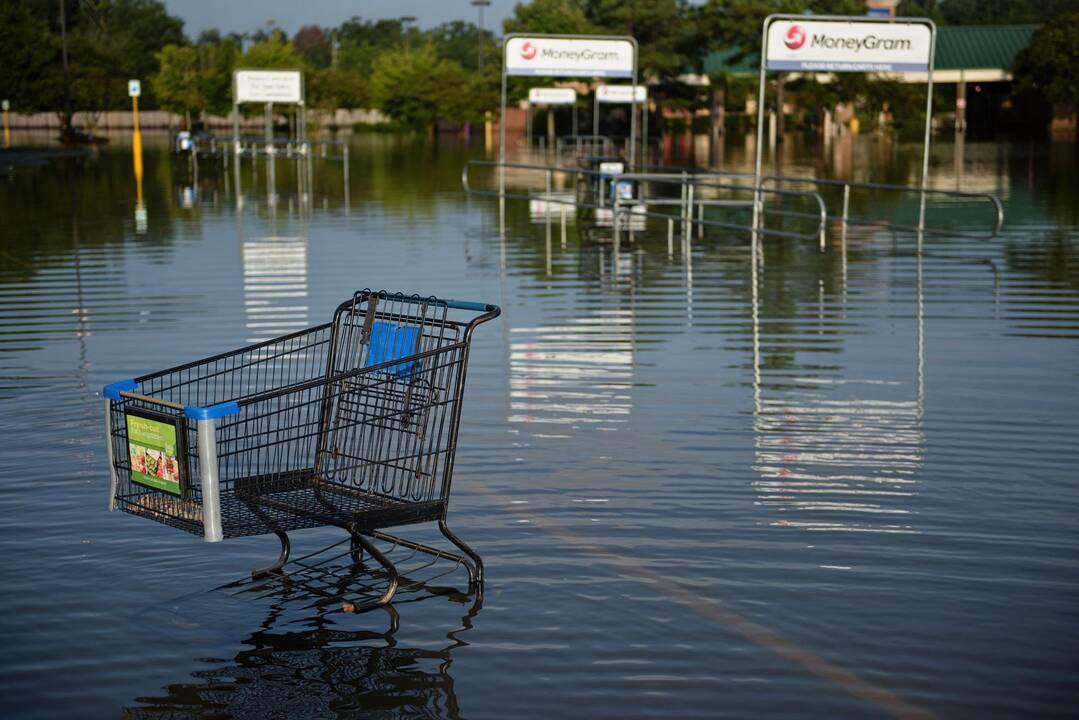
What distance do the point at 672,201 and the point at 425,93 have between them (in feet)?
219

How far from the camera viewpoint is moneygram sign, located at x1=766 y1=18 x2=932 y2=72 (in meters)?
20.3

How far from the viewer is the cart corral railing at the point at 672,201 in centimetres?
1991

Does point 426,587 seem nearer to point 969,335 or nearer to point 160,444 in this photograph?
point 160,444

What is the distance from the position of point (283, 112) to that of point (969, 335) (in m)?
78.6

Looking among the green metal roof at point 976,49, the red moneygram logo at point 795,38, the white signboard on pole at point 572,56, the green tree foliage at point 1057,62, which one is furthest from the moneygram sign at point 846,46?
the green metal roof at point 976,49

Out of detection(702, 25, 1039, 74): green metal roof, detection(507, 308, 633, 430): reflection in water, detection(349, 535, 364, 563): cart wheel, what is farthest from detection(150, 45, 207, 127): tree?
detection(349, 535, 364, 563): cart wheel

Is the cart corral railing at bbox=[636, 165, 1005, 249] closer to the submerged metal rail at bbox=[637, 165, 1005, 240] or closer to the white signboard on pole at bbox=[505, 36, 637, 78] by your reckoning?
the submerged metal rail at bbox=[637, 165, 1005, 240]

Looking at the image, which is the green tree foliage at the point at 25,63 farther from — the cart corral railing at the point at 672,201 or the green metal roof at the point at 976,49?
the green metal roof at the point at 976,49

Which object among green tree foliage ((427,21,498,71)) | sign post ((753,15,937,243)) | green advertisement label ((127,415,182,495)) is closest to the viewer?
green advertisement label ((127,415,182,495))

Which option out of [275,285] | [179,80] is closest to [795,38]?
[275,285]

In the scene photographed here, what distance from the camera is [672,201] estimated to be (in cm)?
2097

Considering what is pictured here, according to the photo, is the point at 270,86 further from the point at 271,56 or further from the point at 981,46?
the point at 981,46

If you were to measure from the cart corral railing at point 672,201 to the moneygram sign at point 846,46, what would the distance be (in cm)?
195

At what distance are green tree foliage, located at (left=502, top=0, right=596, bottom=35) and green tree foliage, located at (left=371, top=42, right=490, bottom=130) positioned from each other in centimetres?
764
